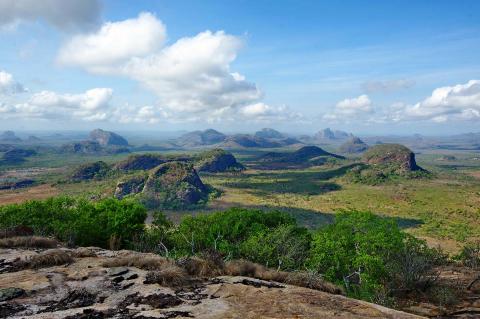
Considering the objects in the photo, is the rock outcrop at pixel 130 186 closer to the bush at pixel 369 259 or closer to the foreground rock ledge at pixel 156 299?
the bush at pixel 369 259

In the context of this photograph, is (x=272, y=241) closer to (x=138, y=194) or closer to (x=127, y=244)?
(x=127, y=244)

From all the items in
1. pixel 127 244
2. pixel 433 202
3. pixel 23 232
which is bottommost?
pixel 433 202

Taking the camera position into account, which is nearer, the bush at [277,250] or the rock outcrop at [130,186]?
the bush at [277,250]

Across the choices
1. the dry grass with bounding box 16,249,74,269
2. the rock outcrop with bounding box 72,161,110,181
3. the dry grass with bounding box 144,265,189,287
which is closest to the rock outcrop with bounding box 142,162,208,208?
the rock outcrop with bounding box 72,161,110,181

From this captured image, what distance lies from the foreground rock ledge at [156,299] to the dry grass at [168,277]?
30 centimetres

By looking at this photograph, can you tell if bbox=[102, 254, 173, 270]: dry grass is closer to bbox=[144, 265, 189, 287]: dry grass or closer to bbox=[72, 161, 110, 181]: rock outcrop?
bbox=[144, 265, 189, 287]: dry grass

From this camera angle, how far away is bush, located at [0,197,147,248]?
31.6m

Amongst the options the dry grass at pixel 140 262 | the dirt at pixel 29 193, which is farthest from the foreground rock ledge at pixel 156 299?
the dirt at pixel 29 193

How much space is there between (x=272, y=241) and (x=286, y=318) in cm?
2220

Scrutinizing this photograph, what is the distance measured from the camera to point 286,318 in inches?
353

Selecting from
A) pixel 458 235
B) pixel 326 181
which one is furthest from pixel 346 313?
pixel 326 181

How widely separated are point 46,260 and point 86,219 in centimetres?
2086

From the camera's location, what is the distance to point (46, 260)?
554 inches

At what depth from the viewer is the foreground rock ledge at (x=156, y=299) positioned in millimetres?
9250
